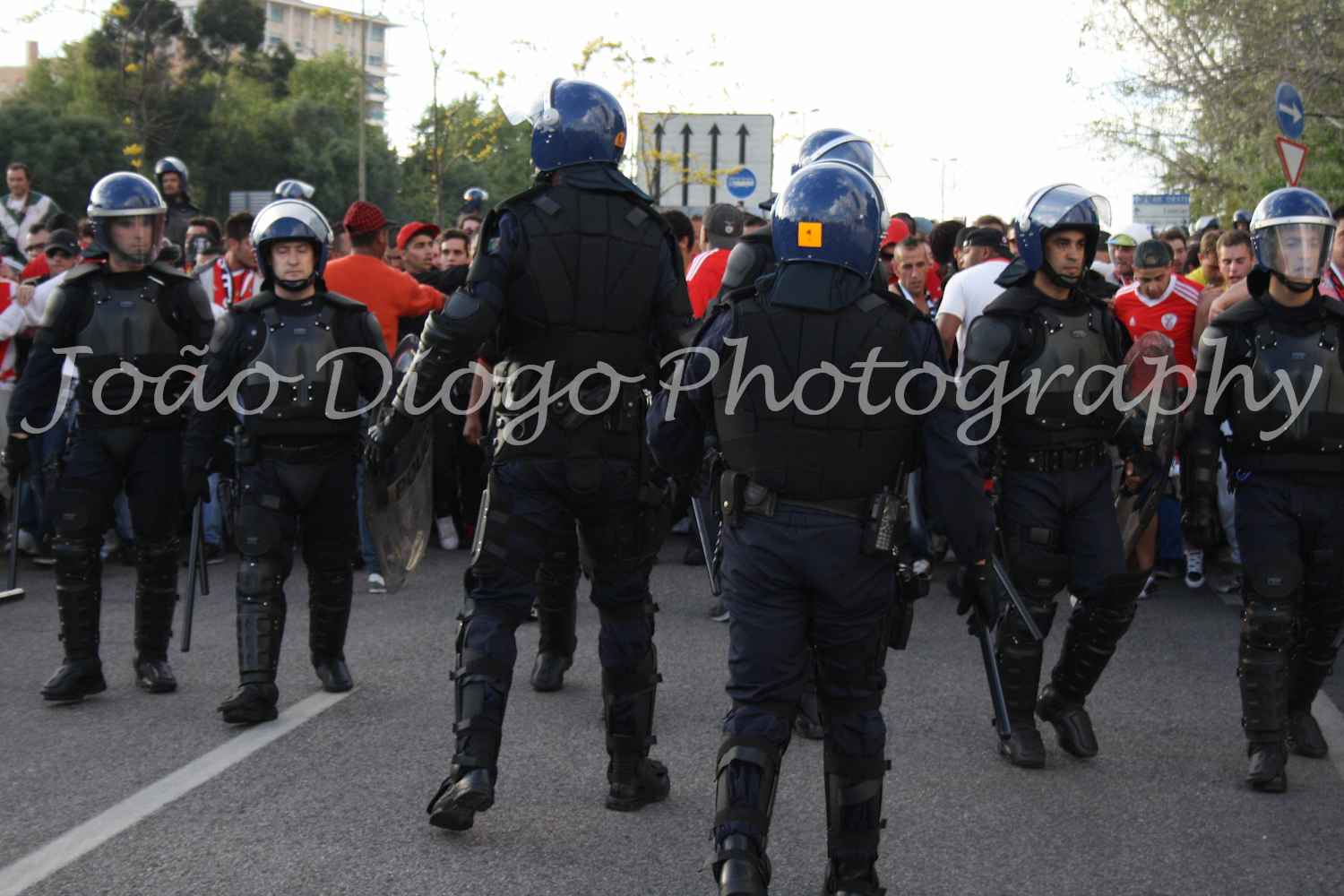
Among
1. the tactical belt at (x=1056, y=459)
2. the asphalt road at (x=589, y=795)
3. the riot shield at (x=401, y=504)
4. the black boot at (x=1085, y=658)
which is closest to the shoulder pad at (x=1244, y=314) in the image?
the tactical belt at (x=1056, y=459)

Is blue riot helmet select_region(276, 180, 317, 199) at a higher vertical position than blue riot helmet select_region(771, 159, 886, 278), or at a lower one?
higher

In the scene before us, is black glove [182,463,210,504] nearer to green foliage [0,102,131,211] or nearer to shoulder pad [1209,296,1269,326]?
shoulder pad [1209,296,1269,326]

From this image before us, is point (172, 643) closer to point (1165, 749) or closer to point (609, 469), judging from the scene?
point (609, 469)

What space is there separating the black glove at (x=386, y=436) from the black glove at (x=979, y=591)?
1.86 metres

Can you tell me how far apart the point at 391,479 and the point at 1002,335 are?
2.32 meters

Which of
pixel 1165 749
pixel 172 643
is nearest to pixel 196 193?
pixel 172 643

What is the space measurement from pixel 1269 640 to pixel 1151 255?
3.89 meters

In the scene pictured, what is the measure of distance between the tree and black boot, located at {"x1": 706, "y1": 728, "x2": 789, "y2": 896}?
15979mm

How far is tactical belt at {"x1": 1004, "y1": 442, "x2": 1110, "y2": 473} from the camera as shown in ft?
15.6

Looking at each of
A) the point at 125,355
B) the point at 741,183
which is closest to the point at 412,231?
the point at 125,355

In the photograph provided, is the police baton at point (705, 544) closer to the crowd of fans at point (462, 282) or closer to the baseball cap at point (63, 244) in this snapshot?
the crowd of fans at point (462, 282)

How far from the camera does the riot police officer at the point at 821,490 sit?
3256 millimetres

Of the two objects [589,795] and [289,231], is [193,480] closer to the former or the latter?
[289,231]

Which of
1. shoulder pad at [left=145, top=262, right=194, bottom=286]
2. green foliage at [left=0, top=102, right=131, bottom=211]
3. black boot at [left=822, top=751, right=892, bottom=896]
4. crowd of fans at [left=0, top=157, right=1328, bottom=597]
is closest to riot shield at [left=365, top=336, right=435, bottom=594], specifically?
shoulder pad at [left=145, top=262, right=194, bottom=286]
